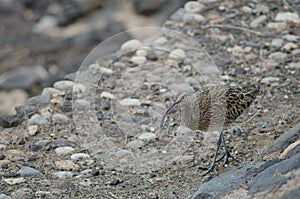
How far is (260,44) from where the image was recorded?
7.78m

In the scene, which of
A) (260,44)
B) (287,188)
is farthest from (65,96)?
(287,188)

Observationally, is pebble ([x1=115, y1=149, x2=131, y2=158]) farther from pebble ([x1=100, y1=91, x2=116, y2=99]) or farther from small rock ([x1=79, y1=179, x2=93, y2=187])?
pebble ([x1=100, y1=91, x2=116, y2=99])

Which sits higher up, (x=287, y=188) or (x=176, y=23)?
(x=287, y=188)

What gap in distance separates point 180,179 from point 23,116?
6.46ft

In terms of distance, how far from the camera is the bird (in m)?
5.64

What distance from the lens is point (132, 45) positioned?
8.04 metres

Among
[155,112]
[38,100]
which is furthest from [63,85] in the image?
[155,112]

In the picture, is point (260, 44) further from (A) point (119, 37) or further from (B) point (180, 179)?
(B) point (180, 179)

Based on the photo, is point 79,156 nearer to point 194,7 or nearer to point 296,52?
point 296,52

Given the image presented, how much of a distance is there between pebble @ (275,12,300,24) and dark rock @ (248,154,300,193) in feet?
13.6

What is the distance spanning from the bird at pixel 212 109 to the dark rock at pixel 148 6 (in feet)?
12.6

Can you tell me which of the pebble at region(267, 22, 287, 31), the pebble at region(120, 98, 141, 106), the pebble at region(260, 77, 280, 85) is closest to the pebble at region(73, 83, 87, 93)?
the pebble at region(120, 98, 141, 106)

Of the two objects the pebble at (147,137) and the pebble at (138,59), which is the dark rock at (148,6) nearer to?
the pebble at (138,59)

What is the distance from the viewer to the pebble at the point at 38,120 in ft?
21.8
